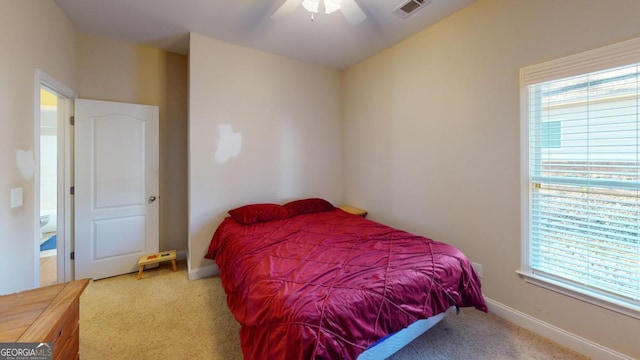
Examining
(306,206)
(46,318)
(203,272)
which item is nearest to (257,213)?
(306,206)

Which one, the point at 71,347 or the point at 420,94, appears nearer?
the point at 71,347

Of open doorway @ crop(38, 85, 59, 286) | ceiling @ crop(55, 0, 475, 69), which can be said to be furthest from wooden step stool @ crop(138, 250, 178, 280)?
ceiling @ crop(55, 0, 475, 69)

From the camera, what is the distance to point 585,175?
1706 millimetres

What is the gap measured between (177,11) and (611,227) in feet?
12.6

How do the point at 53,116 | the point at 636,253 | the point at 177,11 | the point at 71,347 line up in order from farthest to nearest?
1. the point at 53,116
2. the point at 177,11
3. the point at 636,253
4. the point at 71,347

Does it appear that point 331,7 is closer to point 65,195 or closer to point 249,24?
point 249,24

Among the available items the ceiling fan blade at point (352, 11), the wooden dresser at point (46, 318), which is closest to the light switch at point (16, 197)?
the wooden dresser at point (46, 318)

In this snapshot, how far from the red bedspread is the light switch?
Answer: 1408 millimetres

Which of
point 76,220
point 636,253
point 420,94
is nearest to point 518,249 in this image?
point 636,253

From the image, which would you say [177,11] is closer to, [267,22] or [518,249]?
[267,22]

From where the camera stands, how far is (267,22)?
256 centimetres

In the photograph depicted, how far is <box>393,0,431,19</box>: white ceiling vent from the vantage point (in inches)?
85.0

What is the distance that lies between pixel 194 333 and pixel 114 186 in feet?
6.65

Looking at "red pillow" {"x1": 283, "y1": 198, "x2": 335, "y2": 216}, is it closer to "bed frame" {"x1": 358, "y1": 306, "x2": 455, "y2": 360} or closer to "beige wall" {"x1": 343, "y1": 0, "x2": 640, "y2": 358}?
"beige wall" {"x1": 343, "y1": 0, "x2": 640, "y2": 358}
